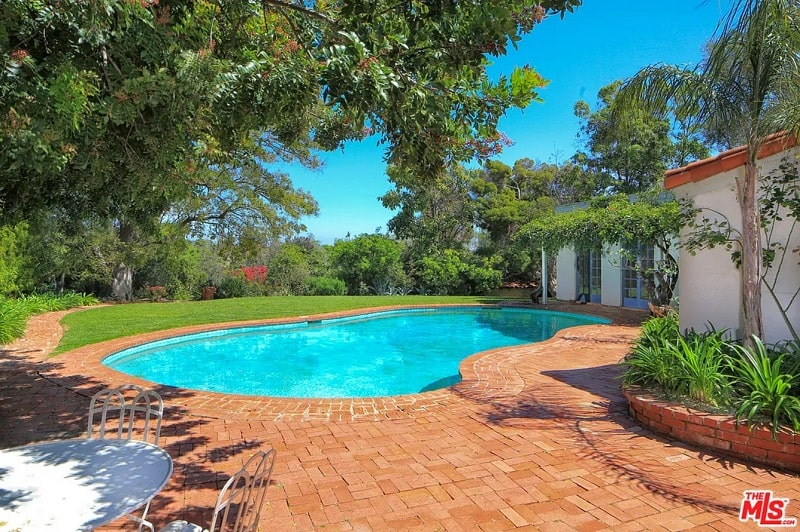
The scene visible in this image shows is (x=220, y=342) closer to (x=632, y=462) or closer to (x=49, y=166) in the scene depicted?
(x=49, y=166)

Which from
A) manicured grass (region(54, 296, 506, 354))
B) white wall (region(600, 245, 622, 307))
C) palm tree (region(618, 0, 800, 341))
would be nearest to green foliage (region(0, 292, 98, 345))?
manicured grass (region(54, 296, 506, 354))

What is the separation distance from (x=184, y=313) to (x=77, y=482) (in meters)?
14.0

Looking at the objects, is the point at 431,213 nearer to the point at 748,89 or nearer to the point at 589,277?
the point at 589,277

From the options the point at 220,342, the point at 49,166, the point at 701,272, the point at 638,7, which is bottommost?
the point at 220,342

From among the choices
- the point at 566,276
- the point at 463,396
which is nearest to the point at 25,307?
the point at 463,396

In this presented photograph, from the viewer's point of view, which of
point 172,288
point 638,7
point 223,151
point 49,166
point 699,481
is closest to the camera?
point 49,166

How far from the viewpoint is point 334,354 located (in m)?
11.8

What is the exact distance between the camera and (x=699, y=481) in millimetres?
3805

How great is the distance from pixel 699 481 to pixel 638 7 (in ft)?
24.5

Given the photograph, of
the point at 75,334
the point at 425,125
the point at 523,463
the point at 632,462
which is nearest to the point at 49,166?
the point at 425,125

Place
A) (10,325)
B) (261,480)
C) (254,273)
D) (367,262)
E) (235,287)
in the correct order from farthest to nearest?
(367,262), (254,273), (235,287), (10,325), (261,480)

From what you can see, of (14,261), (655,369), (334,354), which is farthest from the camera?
(14,261)
